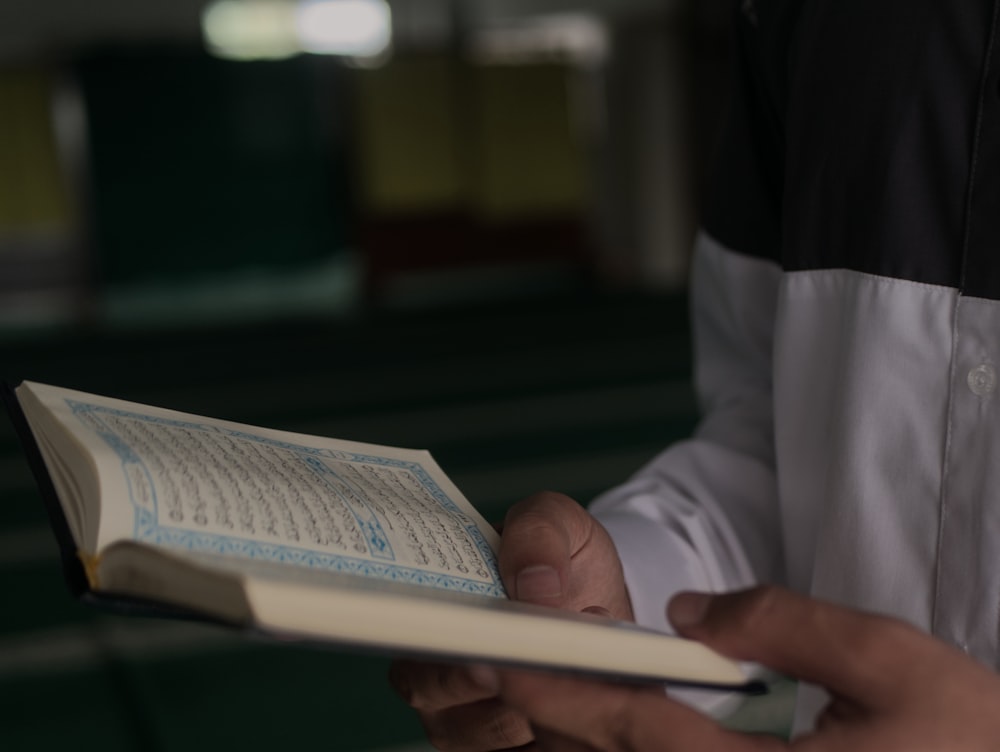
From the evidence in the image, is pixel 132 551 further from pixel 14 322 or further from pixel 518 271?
pixel 518 271

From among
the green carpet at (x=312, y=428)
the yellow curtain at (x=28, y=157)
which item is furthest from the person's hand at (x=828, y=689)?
the yellow curtain at (x=28, y=157)

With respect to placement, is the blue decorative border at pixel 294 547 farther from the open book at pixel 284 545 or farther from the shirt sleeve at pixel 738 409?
the shirt sleeve at pixel 738 409

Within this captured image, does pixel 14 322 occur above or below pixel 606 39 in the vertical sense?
below

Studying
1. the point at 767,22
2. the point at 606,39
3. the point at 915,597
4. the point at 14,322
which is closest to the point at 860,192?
the point at 767,22

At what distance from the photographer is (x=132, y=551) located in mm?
589

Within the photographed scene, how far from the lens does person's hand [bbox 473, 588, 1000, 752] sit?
0.56 meters

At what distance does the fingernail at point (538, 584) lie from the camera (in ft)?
2.35

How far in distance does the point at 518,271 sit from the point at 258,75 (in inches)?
112

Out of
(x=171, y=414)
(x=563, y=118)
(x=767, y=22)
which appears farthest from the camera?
(x=563, y=118)

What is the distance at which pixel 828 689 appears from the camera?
59 centimetres

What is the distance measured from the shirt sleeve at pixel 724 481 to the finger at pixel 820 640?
1.21 ft

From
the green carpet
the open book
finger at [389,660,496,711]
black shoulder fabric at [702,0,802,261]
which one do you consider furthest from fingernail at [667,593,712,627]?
the green carpet

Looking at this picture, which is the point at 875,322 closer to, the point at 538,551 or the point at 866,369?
the point at 866,369

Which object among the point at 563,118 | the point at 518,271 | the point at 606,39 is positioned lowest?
the point at 518,271
